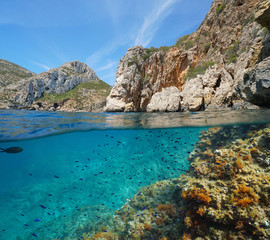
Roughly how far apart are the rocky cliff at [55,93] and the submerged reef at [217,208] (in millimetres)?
63086

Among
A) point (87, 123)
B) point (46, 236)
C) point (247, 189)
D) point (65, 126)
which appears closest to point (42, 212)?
point (46, 236)

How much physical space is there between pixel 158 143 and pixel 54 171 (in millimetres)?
17907

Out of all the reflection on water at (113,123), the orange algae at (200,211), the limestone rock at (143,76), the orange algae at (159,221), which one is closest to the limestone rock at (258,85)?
the reflection on water at (113,123)

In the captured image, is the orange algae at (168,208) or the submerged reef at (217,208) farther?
the orange algae at (168,208)

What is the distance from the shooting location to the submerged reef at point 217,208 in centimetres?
433

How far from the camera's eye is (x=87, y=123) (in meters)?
12.3

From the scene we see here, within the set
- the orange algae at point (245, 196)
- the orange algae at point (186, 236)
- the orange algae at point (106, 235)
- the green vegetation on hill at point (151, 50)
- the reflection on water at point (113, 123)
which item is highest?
the green vegetation on hill at point (151, 50)

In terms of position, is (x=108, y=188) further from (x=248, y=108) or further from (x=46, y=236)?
(x=248, y=108)

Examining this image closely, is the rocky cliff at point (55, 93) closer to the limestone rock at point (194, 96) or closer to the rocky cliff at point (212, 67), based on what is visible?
the rocky cliff at point (212, 67)

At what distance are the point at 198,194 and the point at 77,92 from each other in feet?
314

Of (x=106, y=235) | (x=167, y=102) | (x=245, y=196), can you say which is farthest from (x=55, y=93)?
(x=245, y=196)

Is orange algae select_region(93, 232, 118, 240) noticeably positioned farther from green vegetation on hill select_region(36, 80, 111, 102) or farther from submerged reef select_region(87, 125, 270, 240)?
green vegetation on hill select_region(36, 80, 111, 102)

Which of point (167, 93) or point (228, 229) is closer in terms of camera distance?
point (228, 229)

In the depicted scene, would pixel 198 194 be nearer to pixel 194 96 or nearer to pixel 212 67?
pixel 194 96
